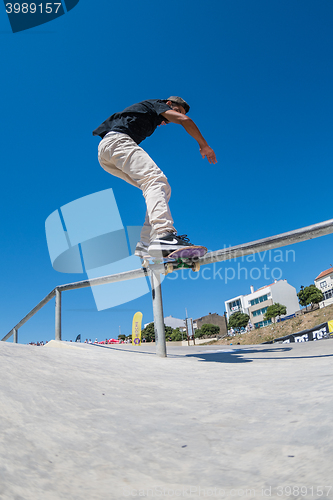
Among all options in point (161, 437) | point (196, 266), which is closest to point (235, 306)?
point (196, 266)

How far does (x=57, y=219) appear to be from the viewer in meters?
4.50

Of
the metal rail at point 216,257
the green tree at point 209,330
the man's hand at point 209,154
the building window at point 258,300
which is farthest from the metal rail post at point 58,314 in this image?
the building window at point 258,300

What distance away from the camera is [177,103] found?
2816mm

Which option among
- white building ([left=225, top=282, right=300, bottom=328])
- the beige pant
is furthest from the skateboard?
white building ([left=225, top=282, right=300, bottom=328])

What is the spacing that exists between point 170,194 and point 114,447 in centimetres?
199

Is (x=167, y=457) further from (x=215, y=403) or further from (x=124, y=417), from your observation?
(x=215, y=403)

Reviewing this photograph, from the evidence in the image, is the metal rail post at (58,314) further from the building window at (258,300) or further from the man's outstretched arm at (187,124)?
the building window at (258,300)

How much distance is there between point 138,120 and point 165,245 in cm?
123

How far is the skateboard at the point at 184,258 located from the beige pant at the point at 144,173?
0.66 ft

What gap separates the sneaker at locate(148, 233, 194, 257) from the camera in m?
2.18

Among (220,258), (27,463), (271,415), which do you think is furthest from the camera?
(220,258)

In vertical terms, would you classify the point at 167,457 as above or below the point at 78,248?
below

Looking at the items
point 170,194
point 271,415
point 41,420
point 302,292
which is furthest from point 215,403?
point 302,292

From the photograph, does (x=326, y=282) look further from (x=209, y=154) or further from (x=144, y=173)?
(x=144, y=173)
